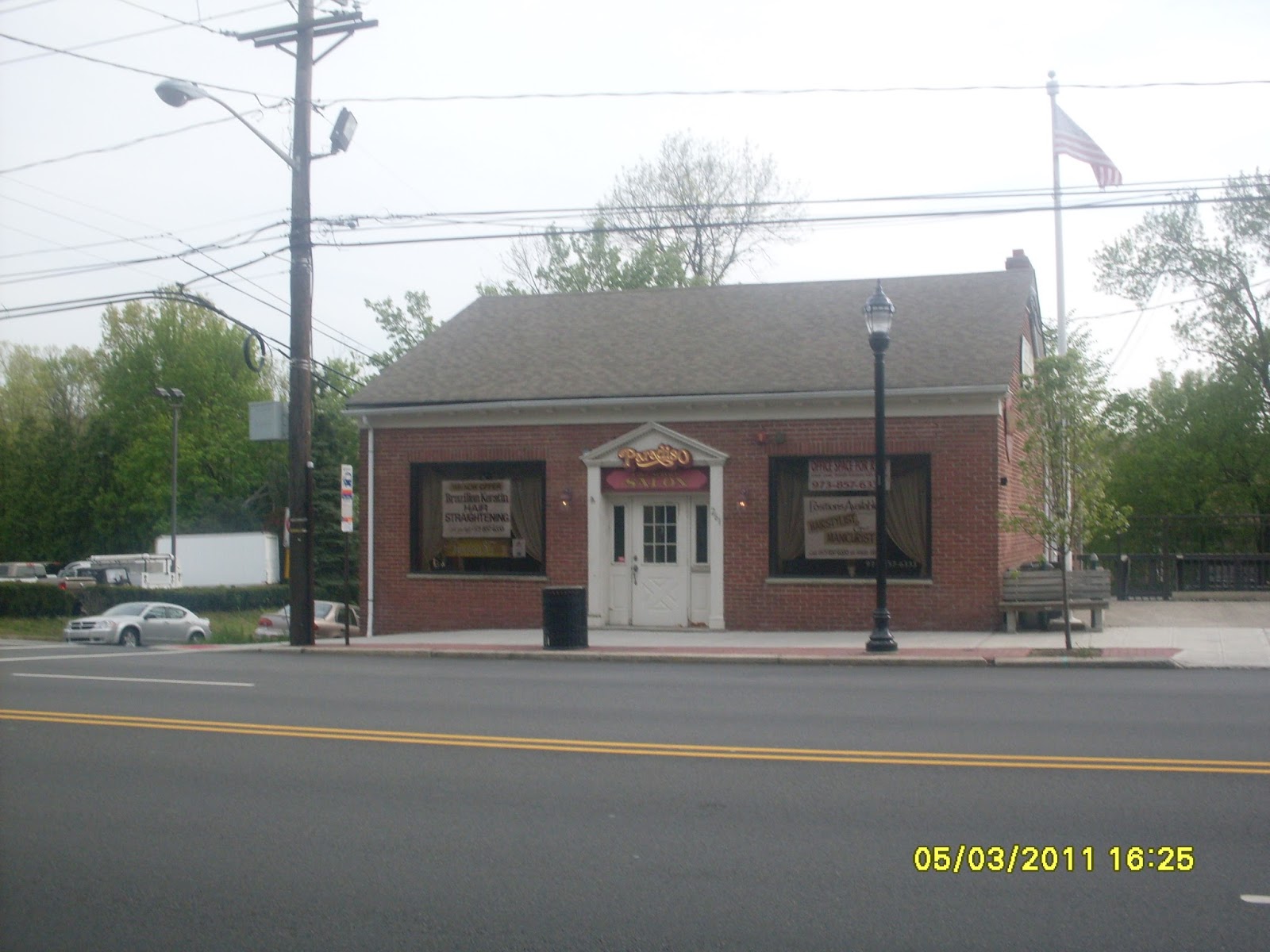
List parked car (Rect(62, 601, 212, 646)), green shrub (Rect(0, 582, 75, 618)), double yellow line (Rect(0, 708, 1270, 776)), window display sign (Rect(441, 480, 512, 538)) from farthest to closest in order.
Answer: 1. green shrub (Rect(0, 582, 75, 618))
2. parked car (Rect(62, 601, 212, 646))
3. window display sign (Rect(441, 480, 512, 538))
4. double yellow line (Rect(0, 708, 1270, 776))

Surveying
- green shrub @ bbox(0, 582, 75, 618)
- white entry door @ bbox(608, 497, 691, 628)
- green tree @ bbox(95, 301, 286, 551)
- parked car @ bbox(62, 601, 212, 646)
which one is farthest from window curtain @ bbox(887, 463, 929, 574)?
green tree @ bbox(95, 301, 286, 551)

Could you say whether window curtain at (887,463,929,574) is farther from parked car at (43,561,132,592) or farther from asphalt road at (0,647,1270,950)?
parked car at (43,561,132,592)

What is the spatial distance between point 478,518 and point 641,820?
50.0 feet

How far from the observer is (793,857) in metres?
6.42

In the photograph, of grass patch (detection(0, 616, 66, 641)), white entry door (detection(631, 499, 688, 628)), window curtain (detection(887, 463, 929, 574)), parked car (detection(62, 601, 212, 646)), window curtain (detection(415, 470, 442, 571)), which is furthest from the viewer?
grass patch (detection(0, 616, 66, 641))

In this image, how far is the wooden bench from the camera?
18578 mm

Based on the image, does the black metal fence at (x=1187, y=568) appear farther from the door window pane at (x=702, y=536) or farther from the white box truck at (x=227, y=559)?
the white box truck at (x=227, y=559)

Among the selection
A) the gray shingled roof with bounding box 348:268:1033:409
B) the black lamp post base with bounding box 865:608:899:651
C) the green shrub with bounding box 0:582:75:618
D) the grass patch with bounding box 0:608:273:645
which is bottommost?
the grass patch with bounding box 0:608:273:645

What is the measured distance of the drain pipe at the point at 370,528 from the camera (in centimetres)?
2277

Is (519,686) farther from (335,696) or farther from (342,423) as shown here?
(342,423)

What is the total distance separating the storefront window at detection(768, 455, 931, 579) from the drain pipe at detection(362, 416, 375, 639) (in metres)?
7.60

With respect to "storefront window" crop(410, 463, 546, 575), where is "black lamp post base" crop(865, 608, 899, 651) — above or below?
below

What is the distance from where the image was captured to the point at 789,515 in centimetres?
2033

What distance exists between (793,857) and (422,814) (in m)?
2.42
